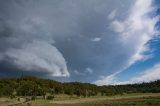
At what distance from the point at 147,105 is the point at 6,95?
10328 centimetres

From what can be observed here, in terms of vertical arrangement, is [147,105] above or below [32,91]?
below

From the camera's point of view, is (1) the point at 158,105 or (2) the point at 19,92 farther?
(2) the point at 19,92

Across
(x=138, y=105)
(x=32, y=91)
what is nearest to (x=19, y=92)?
(x=32, y=91)

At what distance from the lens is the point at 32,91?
185750mm

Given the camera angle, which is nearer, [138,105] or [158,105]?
[158,105]

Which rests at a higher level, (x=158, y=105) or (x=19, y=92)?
(x=19, y=92)

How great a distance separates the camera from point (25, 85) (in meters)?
194

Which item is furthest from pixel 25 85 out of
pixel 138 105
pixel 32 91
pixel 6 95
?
pixel 138 105

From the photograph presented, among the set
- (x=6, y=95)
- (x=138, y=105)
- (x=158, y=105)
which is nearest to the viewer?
(x=158, y=105)

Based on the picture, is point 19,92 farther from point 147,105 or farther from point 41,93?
point 147,105

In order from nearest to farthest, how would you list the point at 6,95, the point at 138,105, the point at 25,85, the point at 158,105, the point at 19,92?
the point at 158,105 < the point at 138,105 < the point at 6,95 < the point at 19,92 < the point at 25,85

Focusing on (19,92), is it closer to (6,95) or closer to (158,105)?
(6,95)

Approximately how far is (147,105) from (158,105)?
185 inches

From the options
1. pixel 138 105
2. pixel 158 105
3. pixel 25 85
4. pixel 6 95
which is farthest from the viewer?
pixel 25 85
